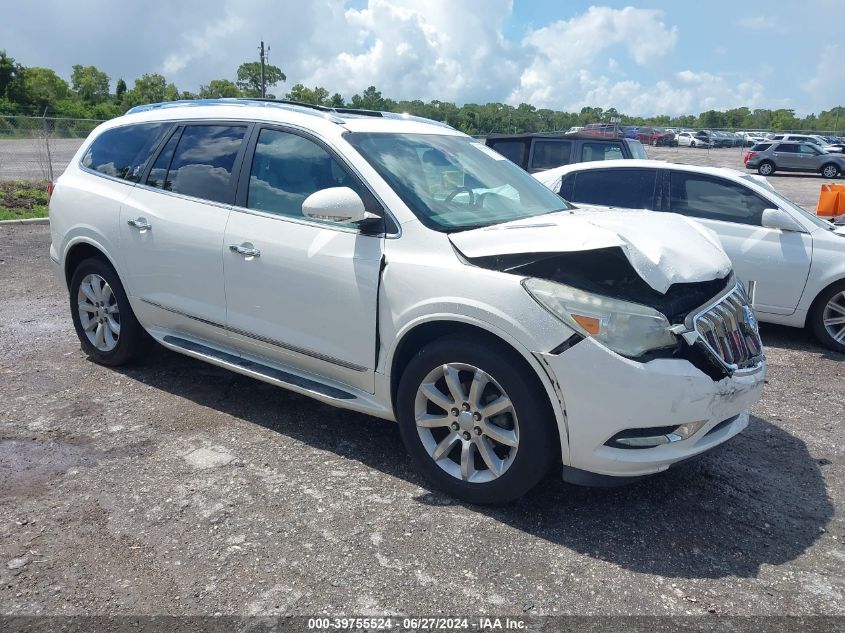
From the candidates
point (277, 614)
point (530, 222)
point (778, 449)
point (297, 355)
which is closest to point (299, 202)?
point (297, 355)

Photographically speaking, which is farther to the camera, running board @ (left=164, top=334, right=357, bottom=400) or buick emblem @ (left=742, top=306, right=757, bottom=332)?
running board @ (left=164, top=334, right=357, bottom=400)

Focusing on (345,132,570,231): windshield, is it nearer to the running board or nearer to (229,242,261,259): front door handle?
(229,242,261,259): front door handle

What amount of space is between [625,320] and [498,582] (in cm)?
123

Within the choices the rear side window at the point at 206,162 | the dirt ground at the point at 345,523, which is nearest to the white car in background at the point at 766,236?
the dirt ground at the point at 345,523

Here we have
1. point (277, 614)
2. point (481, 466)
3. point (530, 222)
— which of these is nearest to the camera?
point (277, 614)

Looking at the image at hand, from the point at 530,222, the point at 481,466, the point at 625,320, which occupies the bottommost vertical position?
the point at 481,466

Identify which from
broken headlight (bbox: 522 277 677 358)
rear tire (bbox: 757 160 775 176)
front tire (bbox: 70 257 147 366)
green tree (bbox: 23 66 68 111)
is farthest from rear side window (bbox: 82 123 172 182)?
green tree (bbox: 23 66 68 111)

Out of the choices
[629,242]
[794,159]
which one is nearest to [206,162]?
[629,242]

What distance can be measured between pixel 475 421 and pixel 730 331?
1315mm

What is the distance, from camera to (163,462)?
3.96 metres

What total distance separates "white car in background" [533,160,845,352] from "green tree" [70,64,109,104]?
83757mm

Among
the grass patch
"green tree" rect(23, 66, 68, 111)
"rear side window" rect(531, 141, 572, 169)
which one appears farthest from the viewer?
"green tree" rect(23, 66, 68, 111)

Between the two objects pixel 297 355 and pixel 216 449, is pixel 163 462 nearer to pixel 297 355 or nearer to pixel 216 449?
pixel 216 449

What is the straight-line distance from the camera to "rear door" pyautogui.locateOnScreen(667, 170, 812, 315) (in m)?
6.50
